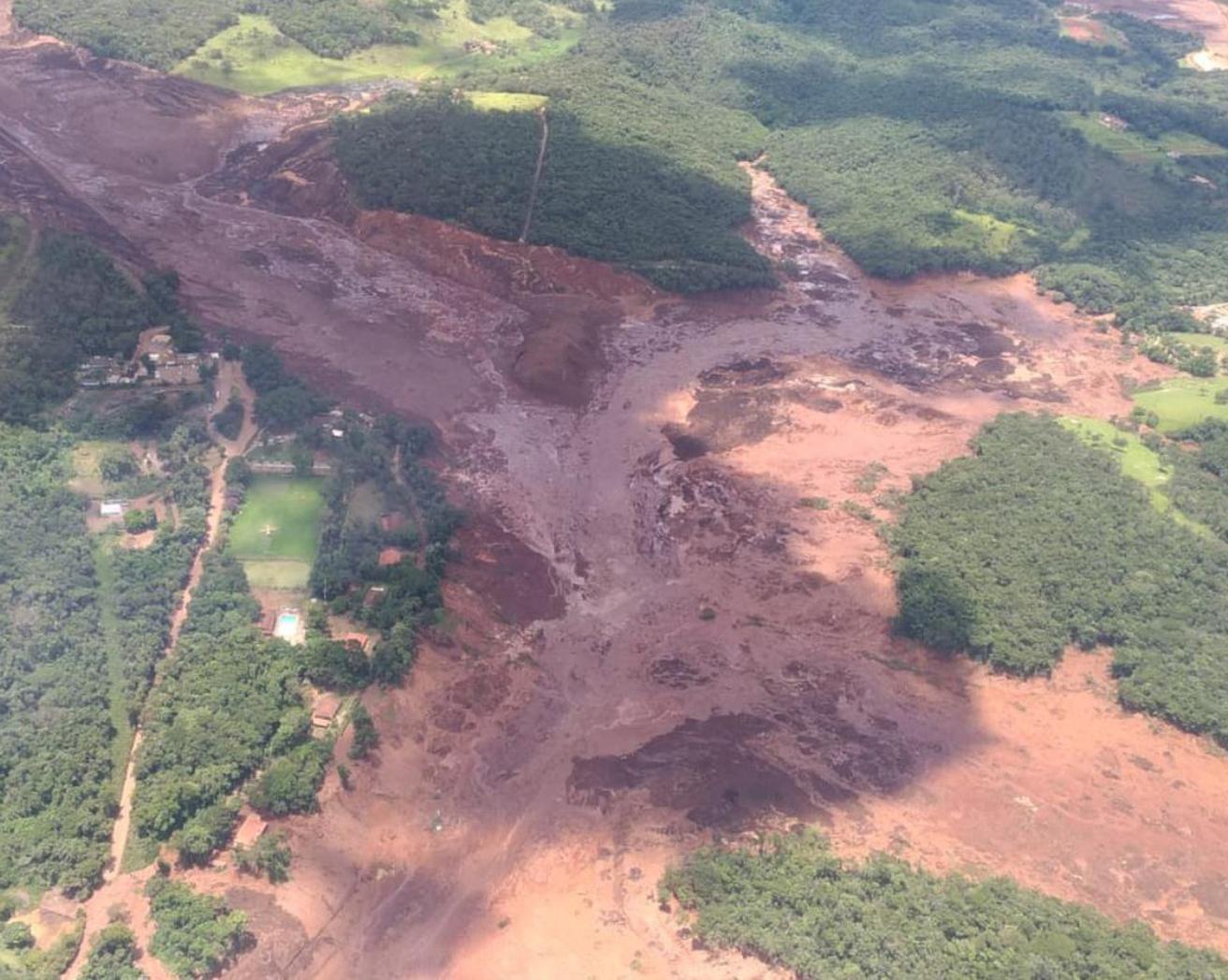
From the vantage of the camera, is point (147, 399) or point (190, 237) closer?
point (147, 399)

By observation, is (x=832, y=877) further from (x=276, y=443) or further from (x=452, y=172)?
(x=452, y=172)

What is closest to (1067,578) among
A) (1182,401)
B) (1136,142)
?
(1182,401)

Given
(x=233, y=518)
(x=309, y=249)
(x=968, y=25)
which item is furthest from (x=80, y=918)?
(x=968, y=25)

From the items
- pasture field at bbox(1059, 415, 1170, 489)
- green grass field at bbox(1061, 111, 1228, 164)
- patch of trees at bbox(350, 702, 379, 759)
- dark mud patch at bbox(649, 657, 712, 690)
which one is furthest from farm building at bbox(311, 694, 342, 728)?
green grass field at bbox(1061, 111, 1228, 164)

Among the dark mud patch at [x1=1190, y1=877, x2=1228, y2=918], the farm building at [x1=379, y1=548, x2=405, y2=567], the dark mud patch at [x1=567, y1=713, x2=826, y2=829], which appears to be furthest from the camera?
the farm building at [x1=379, y1=548, x2=405, y2=567]

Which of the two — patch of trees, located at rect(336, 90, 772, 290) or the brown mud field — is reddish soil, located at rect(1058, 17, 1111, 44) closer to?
the brown mud field

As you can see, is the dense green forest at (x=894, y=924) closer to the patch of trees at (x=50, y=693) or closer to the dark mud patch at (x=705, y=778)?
the dark mud patch at (x=705, y=778)
